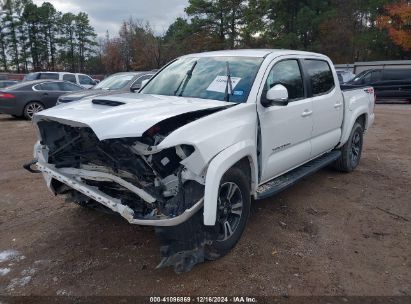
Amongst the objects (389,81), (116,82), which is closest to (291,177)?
(116,82)

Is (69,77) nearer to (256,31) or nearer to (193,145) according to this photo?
(193,145)

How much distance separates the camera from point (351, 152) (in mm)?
6699

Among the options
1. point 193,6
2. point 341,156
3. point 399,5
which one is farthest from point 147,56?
point 341,156

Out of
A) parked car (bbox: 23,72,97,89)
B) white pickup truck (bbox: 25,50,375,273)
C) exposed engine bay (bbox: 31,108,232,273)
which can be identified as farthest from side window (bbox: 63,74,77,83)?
exposed engine bay (bbox: 31,108,232,273)

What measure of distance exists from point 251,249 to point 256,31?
1723 inches

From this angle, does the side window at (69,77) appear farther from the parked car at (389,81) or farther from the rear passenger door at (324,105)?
the rear passenger door at (324,105)

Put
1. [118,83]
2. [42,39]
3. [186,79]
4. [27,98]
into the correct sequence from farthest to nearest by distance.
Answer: [42,39] < [27,98] < [118,83] < [186,79]

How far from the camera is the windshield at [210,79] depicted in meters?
4.21

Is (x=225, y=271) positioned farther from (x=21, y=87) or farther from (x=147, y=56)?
(x=147, y=56)

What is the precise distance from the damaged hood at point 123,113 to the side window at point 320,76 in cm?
188

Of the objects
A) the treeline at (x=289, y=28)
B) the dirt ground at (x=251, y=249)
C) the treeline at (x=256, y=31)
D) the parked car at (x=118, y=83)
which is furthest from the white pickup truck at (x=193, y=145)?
the treeline at (x=289, y=28)

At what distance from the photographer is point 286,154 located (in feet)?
15.2

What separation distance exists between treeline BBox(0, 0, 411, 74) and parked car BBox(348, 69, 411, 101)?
1587 centimetres

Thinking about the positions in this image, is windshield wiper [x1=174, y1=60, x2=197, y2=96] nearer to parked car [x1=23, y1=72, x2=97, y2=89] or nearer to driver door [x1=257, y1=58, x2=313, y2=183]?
driver door [x1=257, y1=58, x2=313, y2=183]
